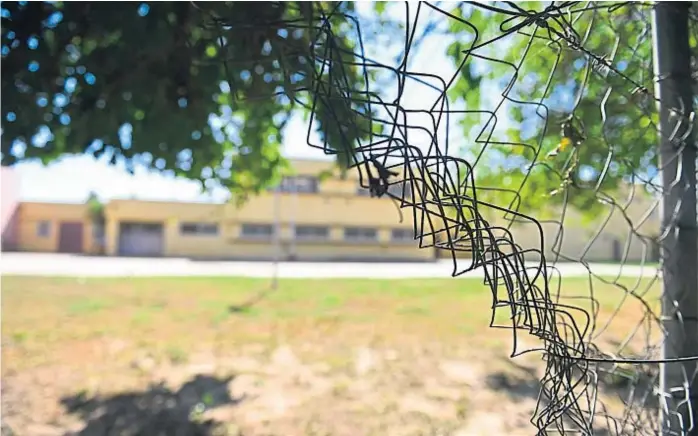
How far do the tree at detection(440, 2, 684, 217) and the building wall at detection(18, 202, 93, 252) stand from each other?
20159mm

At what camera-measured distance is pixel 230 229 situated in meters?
17.3

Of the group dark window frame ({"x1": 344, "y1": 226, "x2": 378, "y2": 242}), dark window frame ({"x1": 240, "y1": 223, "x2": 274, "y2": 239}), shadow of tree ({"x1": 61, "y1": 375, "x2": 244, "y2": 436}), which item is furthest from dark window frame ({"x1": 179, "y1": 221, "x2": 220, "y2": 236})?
shadow of tree ({"x1": 61, "y1": 375, "x2": 244, "y2": 436})

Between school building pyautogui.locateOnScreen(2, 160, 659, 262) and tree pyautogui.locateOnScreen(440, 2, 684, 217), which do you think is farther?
school building pyautogui.locateOnScreen(2, 160, 659, 262)

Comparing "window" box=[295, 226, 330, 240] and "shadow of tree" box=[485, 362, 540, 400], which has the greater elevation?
"window" box=[295, 226, 330, 240]

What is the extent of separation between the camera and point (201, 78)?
2.11m

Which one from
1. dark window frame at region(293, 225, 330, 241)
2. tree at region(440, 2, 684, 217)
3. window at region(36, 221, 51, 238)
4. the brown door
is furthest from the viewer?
the brown door

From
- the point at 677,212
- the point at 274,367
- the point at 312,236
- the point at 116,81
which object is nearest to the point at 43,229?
the point at 312,236

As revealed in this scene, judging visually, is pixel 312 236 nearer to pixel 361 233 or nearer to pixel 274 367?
pixel 361 233

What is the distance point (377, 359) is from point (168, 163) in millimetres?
1826

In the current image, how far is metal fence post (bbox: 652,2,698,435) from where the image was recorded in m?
0.78

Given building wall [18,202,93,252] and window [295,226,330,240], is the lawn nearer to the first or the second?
window [295,226,330,240]

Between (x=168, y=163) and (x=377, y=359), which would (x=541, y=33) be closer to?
(x=168, y=163)

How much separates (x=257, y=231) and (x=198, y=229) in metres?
2.25

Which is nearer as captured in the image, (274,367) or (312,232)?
(274,367)
